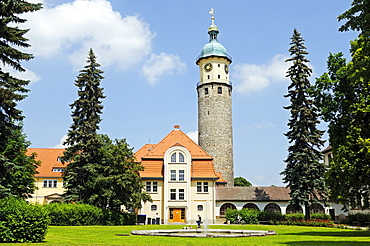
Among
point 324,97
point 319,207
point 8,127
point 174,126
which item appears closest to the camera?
point 8,127

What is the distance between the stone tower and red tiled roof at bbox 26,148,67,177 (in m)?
22.6

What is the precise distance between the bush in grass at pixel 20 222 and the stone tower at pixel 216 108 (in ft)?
144

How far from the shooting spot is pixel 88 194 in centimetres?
3859

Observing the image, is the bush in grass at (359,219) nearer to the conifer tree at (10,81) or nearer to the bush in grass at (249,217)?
the bush in grass at (249,217)

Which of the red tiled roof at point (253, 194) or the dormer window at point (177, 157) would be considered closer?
the red tiled roof at point (253, 194)

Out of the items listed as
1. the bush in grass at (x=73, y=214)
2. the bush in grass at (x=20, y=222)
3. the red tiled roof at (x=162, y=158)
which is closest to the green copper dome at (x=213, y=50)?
the red tiled roof at (x=162, y=158)

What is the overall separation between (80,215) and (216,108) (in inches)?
1267

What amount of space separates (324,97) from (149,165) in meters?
29.0

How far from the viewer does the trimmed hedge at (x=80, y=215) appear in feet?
109

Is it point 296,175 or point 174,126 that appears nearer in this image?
point 296,175

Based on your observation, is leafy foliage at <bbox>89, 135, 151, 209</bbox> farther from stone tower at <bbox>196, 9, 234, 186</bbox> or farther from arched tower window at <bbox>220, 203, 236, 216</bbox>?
stone tower at <bbox>196, 9, 234, 186</bbox>

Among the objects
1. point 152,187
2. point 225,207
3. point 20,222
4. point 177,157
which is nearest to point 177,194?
point 152,187

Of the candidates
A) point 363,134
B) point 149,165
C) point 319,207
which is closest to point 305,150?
point 319,207

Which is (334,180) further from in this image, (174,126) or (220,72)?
(220,72)
